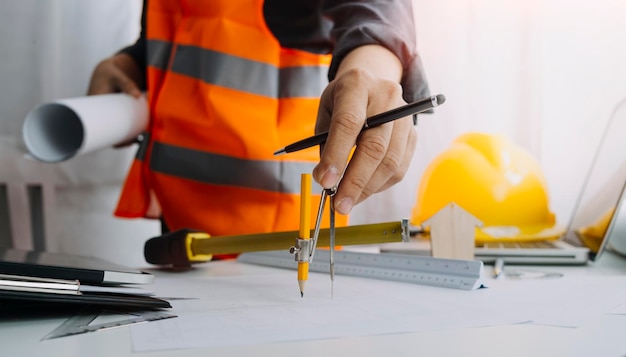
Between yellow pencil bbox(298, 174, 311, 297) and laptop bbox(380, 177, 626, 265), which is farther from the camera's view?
laptop bbox(380, 177, 626, 265)

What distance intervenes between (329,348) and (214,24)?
26.1 inches

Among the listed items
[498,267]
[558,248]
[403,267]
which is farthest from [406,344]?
[558,248]

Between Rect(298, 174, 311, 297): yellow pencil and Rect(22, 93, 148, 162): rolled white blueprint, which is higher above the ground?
Rect(22, 93, 148, 162): rolled white blueprint

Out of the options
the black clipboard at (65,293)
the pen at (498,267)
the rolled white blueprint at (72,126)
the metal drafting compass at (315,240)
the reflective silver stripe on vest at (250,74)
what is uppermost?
the reflective silver stripe on vest at (250,74)

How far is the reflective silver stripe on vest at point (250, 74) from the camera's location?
0.91 meters

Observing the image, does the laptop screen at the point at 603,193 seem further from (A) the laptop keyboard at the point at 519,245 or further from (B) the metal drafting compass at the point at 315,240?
(B) the metal drafting compass at the point at 315,240

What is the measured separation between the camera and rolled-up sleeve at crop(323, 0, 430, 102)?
0.70m

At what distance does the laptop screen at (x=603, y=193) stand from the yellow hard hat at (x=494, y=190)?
0.05 m

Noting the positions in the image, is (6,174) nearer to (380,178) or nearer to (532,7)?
(380,178)

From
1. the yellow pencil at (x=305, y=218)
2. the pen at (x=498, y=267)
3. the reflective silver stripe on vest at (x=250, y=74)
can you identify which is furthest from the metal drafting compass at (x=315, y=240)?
the reflective silver stripe on vest at (x=250, y=74)

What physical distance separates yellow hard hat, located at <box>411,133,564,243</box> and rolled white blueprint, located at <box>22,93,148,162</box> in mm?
499

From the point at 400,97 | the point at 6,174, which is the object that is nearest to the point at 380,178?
the point at 400,97

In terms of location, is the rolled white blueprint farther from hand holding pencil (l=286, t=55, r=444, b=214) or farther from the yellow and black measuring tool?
hand holding pencil (l=286, t=55, r=444, b=214)

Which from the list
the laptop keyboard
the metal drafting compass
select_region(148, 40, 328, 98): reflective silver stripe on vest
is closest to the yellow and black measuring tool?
the metal drafting compass
